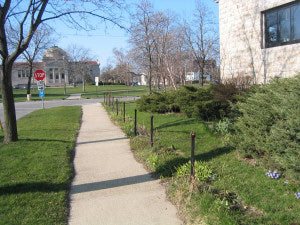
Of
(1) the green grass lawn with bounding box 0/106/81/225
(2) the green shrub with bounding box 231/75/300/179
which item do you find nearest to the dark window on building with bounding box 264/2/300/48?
(2) the green shrub with bounding box 231/75/300/179

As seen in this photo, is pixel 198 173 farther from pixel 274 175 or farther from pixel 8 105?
pixel 8 105

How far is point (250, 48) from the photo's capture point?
11.2 meters

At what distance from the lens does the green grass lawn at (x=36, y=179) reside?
3.97 metres

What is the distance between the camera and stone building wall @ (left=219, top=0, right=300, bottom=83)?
9.67m

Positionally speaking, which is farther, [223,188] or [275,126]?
[275,126]

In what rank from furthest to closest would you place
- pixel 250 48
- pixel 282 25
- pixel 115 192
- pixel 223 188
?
pixel 250 48
pixel 282 25
pixel 115 192
pixel 223 188

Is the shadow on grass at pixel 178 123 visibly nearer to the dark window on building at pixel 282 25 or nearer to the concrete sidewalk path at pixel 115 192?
the concrete sidewalk path at pixel 115 192

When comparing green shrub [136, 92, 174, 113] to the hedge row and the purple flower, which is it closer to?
the hedge row

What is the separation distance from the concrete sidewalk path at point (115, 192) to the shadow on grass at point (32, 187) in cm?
25

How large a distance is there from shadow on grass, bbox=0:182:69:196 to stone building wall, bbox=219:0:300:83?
8.09m

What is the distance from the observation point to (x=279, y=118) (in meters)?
5.02

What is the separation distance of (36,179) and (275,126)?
14.6 feet

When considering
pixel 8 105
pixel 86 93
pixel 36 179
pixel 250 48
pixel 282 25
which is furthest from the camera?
pixel 86 93

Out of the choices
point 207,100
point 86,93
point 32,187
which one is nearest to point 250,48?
point 207,100
